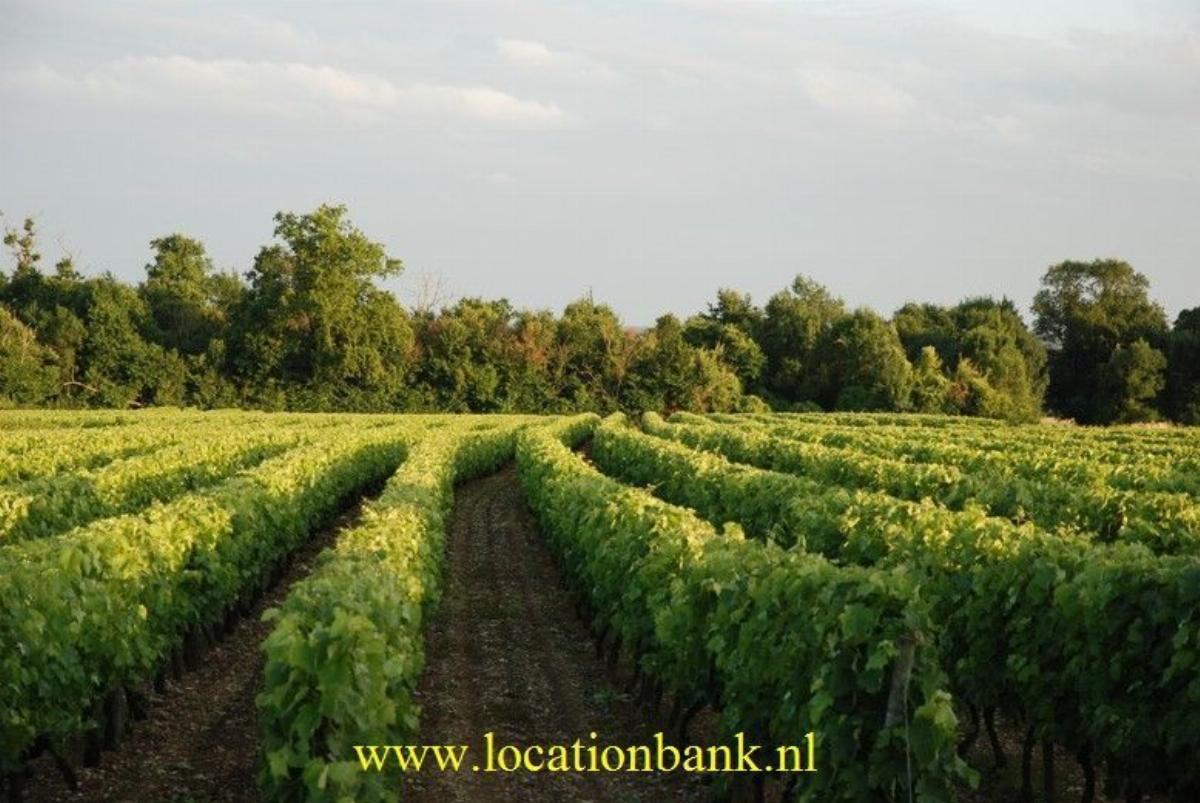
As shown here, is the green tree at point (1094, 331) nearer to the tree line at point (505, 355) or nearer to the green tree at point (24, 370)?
the tree line at point (505, 355)

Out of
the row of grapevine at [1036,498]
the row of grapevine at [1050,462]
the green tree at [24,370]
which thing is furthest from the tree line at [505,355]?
the row of grapevine at [1036,498]

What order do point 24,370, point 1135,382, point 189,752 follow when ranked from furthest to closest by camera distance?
1. point 1135,382
2. point 24,370
3. point 189,752

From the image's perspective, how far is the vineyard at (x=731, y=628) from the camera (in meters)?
6.41

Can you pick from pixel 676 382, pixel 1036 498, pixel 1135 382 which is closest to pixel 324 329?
pixel 676 382

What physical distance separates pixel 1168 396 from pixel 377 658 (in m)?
77.1

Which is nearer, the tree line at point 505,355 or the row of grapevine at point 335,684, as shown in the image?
the row of grapevine at point 335,684

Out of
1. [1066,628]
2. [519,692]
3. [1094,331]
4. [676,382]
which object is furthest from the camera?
[1094,331]

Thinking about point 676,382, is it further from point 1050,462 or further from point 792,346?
point 1050,462

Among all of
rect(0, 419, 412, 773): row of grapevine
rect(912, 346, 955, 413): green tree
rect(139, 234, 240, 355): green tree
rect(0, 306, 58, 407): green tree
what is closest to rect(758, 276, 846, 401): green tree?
rect(912, 346, 955, 413): green tree

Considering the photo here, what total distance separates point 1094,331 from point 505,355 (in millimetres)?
41619

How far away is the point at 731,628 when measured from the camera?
8.34 m

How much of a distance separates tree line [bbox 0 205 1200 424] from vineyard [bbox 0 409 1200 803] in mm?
51529

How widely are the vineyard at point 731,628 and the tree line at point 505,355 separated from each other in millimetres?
51529

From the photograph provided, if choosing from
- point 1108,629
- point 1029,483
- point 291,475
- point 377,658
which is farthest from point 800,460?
point 377,658
